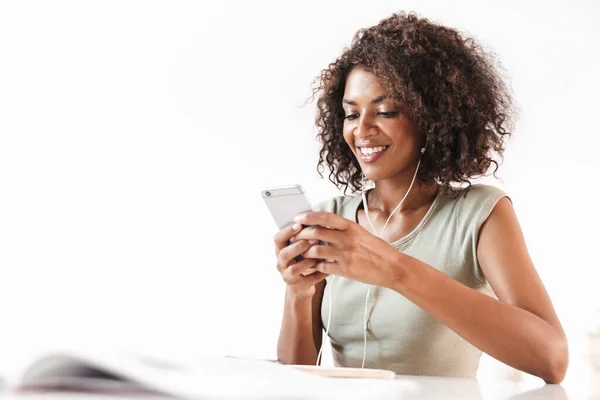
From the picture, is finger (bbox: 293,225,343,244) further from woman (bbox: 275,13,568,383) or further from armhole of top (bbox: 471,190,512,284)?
armhole of top (bbox: 471,190,512,284)

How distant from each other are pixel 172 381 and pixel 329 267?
80cm

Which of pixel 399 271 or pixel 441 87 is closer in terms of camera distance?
pixel 399 271

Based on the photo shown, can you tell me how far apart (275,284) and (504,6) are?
1.65 m

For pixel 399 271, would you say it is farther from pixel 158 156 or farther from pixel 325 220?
pixel 158 156

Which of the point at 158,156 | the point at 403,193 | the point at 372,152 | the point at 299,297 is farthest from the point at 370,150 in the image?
the point at 158,156

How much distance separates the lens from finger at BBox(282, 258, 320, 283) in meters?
1.41

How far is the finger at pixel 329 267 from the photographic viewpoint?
1.34 m

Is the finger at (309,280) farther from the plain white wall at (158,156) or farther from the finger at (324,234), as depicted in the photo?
the plain white wall at (158,156)

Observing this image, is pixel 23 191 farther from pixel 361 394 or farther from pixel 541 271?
pixel 361 394

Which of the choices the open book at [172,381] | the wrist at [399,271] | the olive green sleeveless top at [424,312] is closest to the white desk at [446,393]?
the open book at [172,381]

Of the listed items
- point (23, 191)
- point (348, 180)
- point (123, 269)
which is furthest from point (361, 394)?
point (23, 191)

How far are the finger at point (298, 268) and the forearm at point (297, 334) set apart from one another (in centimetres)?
23

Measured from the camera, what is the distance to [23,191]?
347cm

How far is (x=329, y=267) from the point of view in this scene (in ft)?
4.44
